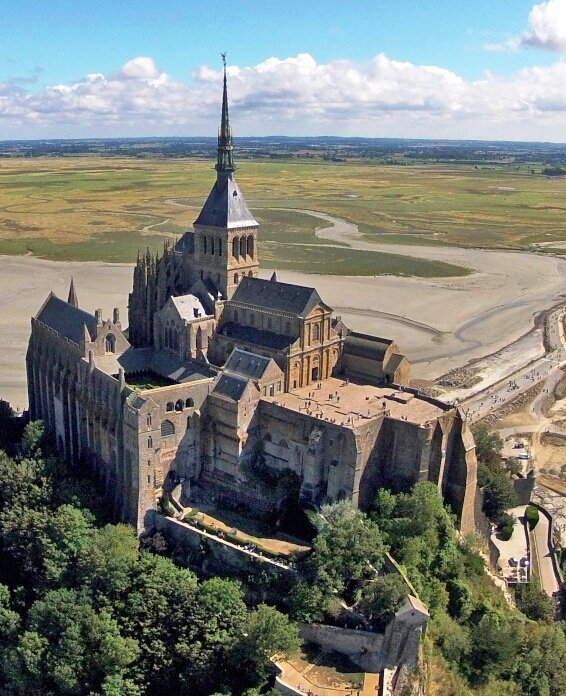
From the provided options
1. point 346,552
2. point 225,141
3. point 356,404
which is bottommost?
point 346,552

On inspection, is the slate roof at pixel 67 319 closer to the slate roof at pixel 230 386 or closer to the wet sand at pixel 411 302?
the slate roof at pixel 230 386

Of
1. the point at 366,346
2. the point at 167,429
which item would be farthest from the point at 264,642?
the point at 366,346

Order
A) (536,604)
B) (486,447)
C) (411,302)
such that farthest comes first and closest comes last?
1. (411,302)
2. (486,447)
3. (536,604)

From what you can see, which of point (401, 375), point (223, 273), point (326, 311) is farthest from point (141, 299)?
point (401, 375)

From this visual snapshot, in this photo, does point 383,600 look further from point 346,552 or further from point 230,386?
point 230,386

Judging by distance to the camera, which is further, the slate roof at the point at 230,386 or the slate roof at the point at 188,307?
the slate roof at the point at 188,307

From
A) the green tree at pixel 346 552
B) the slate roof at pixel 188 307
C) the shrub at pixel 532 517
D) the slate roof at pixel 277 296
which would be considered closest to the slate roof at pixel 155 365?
the slate roof at pixel 188 307

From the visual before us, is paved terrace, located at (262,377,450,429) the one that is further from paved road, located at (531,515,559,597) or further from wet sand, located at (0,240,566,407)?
wet sand, located at (0,240,566,407)

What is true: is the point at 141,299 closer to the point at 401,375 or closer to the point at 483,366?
the point at 401,375
